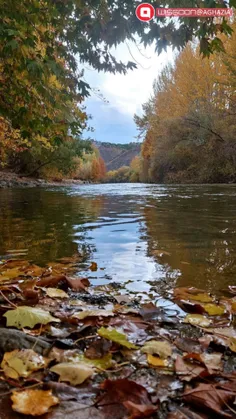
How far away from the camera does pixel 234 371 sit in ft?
3.24

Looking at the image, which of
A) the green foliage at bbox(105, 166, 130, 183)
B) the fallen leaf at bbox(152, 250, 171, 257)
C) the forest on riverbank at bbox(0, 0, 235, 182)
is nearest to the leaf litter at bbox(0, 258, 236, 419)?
the fallen leaf at bbox(152, 250, 171, 257)

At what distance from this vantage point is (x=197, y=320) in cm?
136

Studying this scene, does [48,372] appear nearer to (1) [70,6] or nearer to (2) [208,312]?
(2) [208,312]

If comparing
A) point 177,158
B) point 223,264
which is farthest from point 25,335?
point 177,158

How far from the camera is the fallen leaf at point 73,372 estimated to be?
91cm

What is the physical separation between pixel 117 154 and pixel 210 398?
106636 mm

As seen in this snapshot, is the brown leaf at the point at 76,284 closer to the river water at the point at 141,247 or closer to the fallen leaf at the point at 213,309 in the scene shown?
the river water at the point at 141,247

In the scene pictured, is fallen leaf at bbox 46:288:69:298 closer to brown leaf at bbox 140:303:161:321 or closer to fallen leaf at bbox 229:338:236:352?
brown leaf at bbox 140:303:161:321

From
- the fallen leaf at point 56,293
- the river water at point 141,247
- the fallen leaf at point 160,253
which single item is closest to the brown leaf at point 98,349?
the fallen leaf at point 56,293

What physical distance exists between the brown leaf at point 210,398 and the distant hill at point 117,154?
93238mm

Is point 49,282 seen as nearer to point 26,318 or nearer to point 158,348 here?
point 26,318

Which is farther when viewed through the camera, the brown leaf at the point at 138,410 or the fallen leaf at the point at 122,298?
the fallen leaf at the point at 122,298

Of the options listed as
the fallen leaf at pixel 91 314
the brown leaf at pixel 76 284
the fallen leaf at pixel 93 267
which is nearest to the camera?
the fallen leaf at pixel 91 314

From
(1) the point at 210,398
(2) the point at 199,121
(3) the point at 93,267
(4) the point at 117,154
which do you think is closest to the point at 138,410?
(1) the point at 210,398
